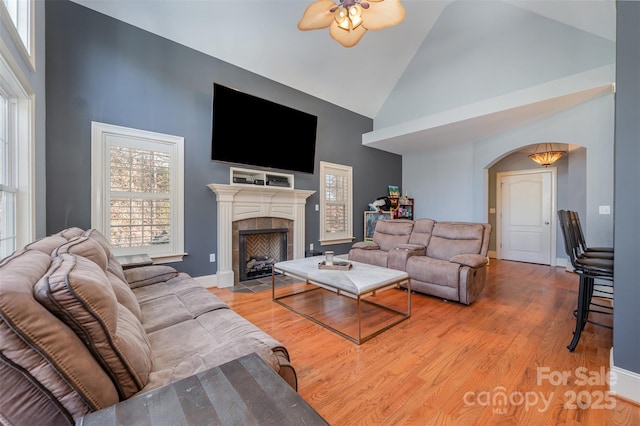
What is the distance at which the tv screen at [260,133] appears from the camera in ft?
11.5

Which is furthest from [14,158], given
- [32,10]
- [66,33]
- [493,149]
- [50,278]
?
[493,149]

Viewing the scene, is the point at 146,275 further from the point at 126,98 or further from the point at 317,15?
the point at 317,15

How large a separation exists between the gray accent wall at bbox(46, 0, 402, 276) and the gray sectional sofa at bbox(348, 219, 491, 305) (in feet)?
7.69

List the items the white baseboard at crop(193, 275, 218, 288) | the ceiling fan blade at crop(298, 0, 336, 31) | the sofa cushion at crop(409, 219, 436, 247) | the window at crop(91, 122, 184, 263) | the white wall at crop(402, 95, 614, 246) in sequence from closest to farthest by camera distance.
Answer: the ceiling fan blade at crop(298, 0, 336, 31) → the window at crop(91, 122, 184, 263) → the white wall at crop(402, 95, 614, 246) → the white baseboard at crop(193, 275, 218, 288) → the sofa cushion at crop(409, 219, 436, 247)

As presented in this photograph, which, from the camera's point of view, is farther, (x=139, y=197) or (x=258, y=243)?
(x=258, y=243)

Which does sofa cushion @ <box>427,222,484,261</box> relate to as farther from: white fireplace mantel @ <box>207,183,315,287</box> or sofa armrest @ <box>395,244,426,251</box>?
white fireplace mantel @ <box>207,183,315,287</box>

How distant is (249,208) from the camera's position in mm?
3961

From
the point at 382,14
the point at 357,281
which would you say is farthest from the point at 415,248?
the point at 382,14

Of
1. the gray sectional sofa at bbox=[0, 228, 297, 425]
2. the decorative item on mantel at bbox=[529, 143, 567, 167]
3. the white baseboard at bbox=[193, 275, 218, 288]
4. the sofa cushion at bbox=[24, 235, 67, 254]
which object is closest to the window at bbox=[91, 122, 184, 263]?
the white baseboard at bbox=[193, 275, 218, 288]

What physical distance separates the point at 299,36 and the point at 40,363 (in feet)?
14.5

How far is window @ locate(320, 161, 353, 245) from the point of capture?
495 centimetres

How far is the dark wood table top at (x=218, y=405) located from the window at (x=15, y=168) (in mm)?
1904

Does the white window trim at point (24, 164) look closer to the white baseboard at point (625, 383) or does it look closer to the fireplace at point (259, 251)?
the fireplace at point (259, 251)

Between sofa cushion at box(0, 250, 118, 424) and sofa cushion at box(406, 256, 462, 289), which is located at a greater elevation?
sofa cushion at box(0, 250, 118, 424)
